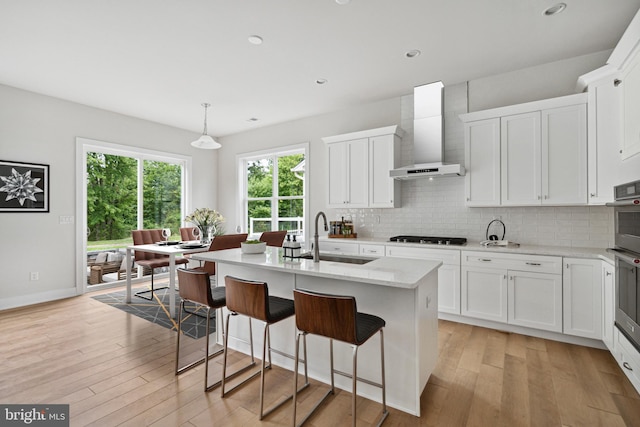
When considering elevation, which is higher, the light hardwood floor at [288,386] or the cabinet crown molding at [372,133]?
the cabinet crown molding at [372,133]

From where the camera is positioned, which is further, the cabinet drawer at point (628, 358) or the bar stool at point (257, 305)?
the cabinet drawer at point (628, 358)

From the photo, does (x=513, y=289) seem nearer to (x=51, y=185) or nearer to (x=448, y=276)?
(x=448, y=276)

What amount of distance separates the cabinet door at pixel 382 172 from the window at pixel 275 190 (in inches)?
58.8

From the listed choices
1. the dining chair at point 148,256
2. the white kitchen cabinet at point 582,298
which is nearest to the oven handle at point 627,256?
the white kitchen cabinet at point 582,298

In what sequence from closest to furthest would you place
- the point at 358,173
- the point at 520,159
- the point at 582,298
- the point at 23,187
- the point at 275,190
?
the point at 582,298 < the point at 520,159 < the point at 23,187 < the point at 358,173 < the point at 275,190

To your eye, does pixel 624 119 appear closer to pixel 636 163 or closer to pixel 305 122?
pixel 636 163

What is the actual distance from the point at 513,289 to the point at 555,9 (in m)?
2.56

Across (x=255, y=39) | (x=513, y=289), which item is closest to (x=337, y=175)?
(x=255, y=39)

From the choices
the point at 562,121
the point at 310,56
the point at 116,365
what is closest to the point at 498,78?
the point at 562,121

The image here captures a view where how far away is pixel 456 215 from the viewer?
159 inches

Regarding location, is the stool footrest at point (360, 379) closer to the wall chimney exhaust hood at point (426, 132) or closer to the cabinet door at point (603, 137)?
the wall chimney exhaust hood at point (426, 132)

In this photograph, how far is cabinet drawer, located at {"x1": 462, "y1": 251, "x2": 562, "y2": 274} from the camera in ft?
9.85

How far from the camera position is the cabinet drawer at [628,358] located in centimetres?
208

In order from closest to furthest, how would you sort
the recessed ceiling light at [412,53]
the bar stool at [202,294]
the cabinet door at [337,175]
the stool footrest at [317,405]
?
1. the stool footrest at [317,405]
2. the bar stool at [202,294]
3. the recessed ceiling light at [412,53]
4. the cabinet door at [337,175]
